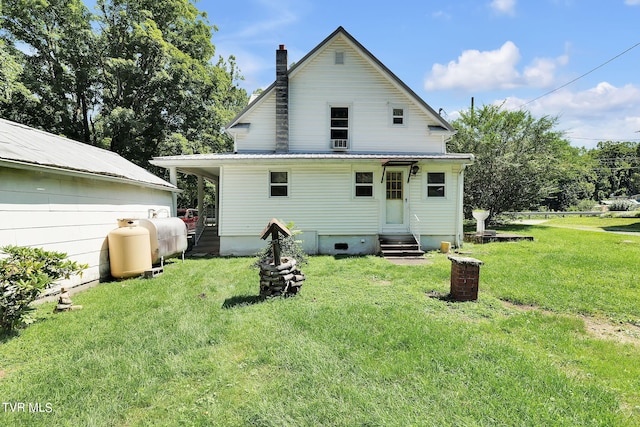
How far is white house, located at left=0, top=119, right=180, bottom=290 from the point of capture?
492 cm

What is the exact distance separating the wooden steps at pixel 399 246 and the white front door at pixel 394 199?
61cm

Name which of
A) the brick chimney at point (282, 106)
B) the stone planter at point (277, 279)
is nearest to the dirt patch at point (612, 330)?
the stone planter at point (277, 279)

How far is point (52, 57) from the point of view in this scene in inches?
675

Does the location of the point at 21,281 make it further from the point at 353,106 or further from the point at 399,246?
the point at 353,106

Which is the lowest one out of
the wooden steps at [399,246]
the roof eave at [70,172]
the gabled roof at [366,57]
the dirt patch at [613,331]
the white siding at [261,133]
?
the dirt patch at [613,331]

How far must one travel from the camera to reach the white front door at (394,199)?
426 inches

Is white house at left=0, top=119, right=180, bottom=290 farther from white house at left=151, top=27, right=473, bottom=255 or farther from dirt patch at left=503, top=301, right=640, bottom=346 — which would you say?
dirt patch at left=503, top=301, right=640, bottom=346

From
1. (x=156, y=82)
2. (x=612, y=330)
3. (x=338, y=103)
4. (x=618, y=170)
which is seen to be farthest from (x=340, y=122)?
(x=618, y=170)

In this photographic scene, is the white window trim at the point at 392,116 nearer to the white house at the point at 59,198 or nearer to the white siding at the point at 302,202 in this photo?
the white siding at the point at 302,202

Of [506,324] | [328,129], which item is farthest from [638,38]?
[506,324]

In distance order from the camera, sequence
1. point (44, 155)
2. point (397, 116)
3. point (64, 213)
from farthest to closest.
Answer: point (397, 116)
point (64, 213)
point (44, 155)

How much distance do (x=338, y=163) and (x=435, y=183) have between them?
3680 millimetres

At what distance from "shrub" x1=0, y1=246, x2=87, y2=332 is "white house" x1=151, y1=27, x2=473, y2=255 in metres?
6.08

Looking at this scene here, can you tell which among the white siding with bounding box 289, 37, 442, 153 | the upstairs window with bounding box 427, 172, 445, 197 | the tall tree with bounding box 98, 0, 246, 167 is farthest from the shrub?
the tall tree with bounding box 98, 0, 246, 167
